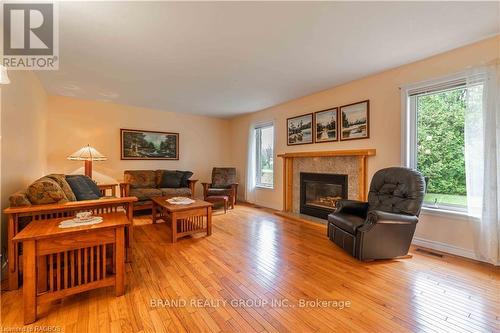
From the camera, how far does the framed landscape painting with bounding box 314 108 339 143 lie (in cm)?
388

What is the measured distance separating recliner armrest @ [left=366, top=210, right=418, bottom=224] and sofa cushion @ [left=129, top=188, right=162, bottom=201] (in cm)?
377

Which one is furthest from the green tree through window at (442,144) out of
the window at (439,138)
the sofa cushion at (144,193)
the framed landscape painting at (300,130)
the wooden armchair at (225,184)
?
the sofa cushion at (144,193)

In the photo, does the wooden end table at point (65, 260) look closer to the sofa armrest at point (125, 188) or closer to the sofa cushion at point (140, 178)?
the sofa armrest at point (125, 188)

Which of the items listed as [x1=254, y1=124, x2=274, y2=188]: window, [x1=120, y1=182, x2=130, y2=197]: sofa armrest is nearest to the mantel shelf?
[x1=254, y1=124, x2=274, y2=188]: window

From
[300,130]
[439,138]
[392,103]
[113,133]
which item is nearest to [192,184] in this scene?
[113,133]

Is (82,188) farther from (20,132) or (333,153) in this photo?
(333,153)

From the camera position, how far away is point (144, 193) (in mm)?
4387

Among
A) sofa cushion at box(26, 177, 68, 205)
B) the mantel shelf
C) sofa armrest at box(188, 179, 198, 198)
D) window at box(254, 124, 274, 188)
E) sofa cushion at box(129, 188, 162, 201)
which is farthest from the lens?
window at box(254, 124, 274, 188)

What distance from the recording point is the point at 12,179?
7.89 ft

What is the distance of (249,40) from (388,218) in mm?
2388

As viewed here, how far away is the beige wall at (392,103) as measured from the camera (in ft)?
8.30

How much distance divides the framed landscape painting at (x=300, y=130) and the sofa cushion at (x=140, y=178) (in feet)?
10.3

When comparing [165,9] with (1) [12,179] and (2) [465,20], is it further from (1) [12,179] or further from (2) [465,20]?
(2) [465,20]

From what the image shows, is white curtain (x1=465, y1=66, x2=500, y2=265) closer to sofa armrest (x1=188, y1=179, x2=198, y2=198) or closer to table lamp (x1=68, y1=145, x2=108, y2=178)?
sofa armrest (x1=188, y1=179, x2=198, y2=198)
